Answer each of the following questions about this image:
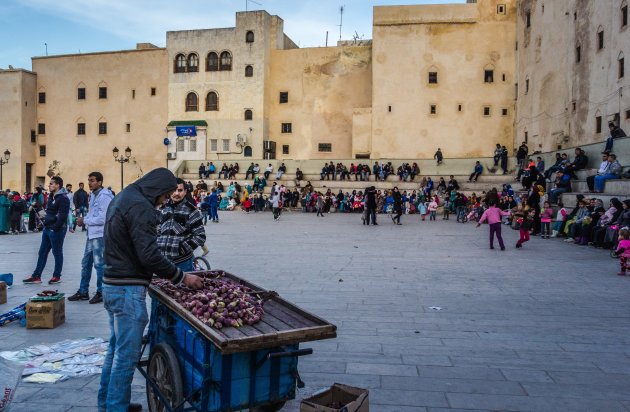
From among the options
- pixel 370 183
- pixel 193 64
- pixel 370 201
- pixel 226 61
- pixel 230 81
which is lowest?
pixel 370 201

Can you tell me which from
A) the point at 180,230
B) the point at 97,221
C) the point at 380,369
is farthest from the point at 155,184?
the point at 97,221

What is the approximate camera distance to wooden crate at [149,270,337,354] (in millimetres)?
3146

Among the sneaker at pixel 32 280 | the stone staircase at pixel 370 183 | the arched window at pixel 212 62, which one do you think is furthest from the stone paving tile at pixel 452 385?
the arched window at pixel 212 62

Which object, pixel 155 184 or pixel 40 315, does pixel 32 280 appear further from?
pixel 155 184

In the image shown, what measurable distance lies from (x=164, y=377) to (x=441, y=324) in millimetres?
3765

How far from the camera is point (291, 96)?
42.5 m

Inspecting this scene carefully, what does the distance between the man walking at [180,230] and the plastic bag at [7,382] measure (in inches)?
89.6

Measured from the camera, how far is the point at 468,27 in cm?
3781

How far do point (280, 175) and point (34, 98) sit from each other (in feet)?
80.2

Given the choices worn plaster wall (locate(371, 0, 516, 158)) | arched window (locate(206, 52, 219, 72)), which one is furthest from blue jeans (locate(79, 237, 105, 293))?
arched window (locate(206, 52, 219, 72))

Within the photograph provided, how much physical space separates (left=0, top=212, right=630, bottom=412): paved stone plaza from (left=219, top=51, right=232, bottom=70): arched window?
30538 mm

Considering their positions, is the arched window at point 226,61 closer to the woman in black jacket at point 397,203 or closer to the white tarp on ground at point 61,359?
the woman in black jacket at point 397,203

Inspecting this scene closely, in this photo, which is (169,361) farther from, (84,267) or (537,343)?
(84,267)

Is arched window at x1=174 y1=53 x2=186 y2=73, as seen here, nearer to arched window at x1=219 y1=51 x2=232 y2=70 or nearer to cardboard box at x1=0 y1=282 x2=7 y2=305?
arched window at x1=219 y1=51 x2=232 y2=70
